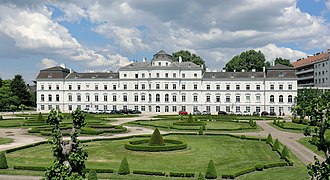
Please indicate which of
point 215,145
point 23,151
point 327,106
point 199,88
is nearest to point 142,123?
point 215,145

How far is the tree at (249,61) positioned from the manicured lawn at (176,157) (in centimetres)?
7220

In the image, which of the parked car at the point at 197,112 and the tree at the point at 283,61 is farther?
the tree at the point at 283,61

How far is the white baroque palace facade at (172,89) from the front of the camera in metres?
79.8

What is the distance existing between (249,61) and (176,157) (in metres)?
83.5

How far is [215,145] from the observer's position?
33500 millimetres

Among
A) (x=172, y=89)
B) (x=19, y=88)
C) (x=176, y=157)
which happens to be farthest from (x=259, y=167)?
(x=19, y=88)

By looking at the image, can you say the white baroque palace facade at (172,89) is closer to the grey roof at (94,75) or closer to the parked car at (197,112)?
the grey roof at (94,75)

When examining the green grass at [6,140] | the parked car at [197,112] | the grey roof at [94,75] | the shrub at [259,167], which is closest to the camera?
the shrub at [259,167]

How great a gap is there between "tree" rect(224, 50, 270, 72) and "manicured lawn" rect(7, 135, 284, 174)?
7220 centimetres

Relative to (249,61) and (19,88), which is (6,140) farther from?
(249,61)

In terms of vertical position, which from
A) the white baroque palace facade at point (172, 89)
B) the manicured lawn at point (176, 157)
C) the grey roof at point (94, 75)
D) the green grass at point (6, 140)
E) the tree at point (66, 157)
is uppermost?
the grey roof at point (94, 75)

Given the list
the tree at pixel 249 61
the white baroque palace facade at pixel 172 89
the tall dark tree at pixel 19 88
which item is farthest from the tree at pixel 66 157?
the tree at pixel 249 61

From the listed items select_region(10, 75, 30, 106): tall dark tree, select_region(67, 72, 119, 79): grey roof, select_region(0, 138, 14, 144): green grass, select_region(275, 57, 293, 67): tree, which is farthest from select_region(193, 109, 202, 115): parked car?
select_region(10, 75, 30, 106): tall dark tree

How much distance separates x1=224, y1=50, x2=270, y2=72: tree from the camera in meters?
104
